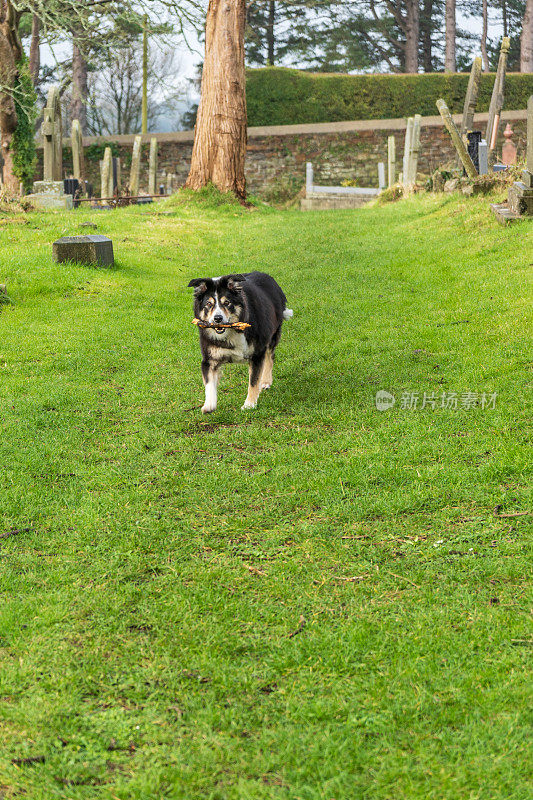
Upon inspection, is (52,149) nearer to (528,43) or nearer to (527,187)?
(527,187)

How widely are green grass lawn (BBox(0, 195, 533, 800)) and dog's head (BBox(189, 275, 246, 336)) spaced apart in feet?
2.87

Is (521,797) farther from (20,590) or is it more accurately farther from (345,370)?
(345,370)

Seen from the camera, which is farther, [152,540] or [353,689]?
[152,540]

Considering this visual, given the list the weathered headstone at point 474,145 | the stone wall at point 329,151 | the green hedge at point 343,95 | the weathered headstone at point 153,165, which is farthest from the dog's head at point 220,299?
the green hedge at point 343,95

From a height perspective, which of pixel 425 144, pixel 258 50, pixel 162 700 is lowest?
pixel 162 700

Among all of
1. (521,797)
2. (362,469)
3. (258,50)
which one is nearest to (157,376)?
(362,469)

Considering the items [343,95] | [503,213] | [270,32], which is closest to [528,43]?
[270,32]

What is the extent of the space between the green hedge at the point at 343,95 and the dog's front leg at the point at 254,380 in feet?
101

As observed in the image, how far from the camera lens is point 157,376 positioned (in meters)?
7.80

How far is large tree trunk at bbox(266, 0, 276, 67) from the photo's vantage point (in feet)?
138

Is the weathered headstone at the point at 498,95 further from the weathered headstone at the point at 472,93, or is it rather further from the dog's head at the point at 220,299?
the dog's head at the point at 220,299

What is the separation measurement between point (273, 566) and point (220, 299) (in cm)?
267

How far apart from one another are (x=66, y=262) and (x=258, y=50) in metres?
35.7

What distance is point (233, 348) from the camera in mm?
6352
